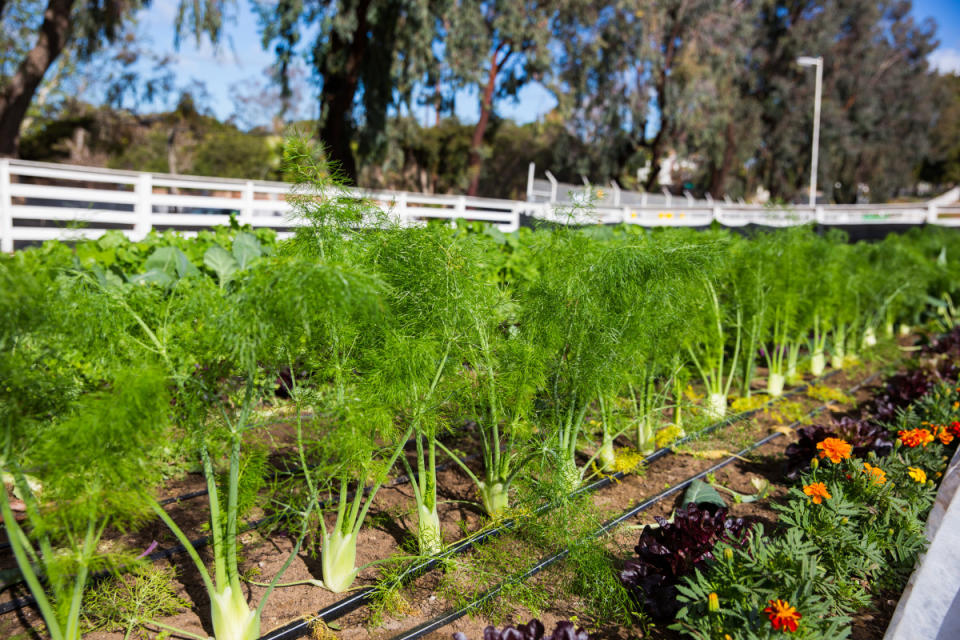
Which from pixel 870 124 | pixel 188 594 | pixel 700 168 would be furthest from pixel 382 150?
pixel 870 124

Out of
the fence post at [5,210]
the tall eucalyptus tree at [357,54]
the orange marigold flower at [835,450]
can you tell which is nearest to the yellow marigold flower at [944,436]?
the orange marigold flower at [835,450]

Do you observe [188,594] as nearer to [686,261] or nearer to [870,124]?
[686,261]

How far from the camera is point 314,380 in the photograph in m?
2.65

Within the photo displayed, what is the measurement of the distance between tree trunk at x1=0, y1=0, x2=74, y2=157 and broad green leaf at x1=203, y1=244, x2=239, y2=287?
406 inches

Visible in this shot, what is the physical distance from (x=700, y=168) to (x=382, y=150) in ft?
73.0

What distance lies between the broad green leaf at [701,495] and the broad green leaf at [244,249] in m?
3.41

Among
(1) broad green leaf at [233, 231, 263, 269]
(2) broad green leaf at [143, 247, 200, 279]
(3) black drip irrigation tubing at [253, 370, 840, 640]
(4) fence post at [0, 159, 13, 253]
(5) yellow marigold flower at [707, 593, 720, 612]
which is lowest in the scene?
(3) black drip irrigation tubing at [253, 370, 840, 640]

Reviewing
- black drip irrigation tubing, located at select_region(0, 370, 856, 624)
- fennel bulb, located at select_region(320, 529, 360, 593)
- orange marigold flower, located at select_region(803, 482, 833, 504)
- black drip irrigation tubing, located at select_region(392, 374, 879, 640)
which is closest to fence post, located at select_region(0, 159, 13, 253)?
black drip irrigation tubing, located at select_region(0, 370, 856, 624)

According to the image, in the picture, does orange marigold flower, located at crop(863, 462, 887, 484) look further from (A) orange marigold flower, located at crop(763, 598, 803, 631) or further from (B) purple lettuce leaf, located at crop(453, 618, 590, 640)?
(B) purple lettuce leaf, located at crop(453, 618, 590, 640)

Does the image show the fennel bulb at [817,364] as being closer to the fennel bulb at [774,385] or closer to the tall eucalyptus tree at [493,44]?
the fennel bulb at [774,385]

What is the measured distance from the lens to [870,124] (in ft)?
110

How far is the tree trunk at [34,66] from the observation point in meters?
11.8

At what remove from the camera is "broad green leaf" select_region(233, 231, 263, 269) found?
192 inches

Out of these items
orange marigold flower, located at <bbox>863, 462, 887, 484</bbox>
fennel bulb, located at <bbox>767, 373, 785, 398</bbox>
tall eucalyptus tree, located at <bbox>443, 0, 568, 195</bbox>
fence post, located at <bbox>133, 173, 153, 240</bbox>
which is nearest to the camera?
orange marigold flower, located at <bbox>863, 462, 887, 484</bbox>
